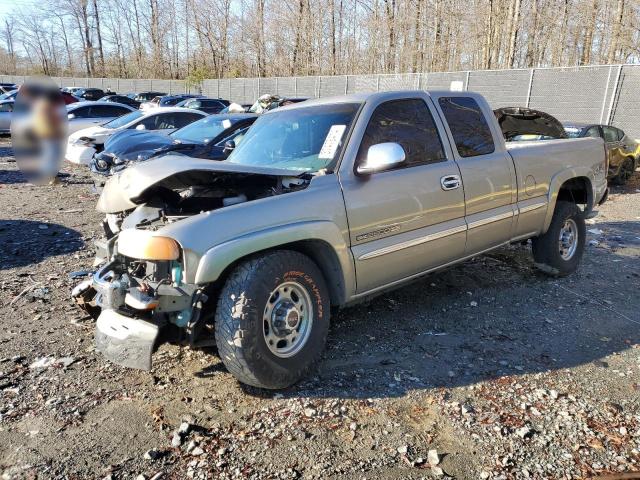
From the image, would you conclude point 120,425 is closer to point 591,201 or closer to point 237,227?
point 237,227

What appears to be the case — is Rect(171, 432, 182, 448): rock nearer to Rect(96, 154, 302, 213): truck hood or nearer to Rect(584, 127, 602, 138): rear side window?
Rect(96, 154, 302, 213): truck hood

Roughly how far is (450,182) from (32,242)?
5403mm

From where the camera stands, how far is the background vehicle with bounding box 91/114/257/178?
911 cm

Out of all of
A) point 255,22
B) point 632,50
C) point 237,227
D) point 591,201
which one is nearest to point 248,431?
point 237,227

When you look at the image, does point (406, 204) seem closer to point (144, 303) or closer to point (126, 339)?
point (144, 303)

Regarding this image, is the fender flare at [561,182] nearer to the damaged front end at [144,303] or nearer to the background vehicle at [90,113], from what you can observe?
the damaged front end at [144,303]

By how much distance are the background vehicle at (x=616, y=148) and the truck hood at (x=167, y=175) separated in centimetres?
1100

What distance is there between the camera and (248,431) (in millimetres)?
3006

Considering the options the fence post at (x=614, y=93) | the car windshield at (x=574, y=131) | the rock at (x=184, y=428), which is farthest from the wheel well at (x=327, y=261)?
the fence post at (x=614, y=93)

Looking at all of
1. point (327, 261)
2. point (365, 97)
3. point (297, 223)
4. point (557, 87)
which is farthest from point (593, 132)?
point (297, 223)

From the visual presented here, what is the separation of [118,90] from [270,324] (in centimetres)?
5388

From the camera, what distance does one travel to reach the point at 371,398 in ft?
11.1

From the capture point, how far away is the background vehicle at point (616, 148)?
40.5ft

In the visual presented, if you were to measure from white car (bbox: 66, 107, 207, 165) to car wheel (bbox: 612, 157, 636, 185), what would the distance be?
1106 cm
